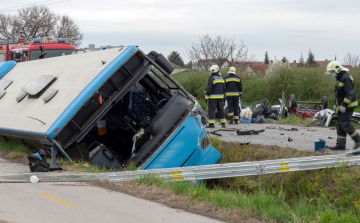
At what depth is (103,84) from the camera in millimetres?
7734

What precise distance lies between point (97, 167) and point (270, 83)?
57.8 ft

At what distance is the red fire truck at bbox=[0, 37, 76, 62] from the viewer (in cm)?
1592

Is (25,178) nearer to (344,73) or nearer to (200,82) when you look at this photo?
(344,73)

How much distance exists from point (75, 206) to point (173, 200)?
1098mm

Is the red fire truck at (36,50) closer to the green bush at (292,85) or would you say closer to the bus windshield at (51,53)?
the bus windshield at (51,53)

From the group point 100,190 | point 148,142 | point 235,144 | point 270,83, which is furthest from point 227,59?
point 100,190


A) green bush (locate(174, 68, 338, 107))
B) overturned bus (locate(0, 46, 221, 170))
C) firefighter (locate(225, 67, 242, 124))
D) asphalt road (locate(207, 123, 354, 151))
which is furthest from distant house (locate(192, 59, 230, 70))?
overturned bus (locate(0, 46, 221, 170))

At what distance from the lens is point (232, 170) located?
6.77 meters

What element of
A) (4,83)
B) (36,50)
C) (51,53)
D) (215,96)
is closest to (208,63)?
(51,53)

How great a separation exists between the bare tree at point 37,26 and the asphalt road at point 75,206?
129 feet

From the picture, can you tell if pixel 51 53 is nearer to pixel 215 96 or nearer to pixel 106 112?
pixel 215 96

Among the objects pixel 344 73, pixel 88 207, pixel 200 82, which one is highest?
pixel 344 73

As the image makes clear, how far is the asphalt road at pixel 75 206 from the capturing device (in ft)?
15.5

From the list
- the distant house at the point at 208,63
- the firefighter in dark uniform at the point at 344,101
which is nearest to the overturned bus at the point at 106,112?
the firefighter in dark uniform at the point at 344,101
